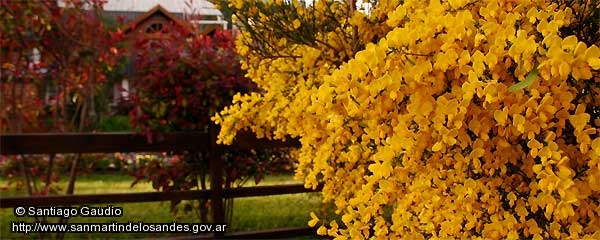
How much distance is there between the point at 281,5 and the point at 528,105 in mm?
1408

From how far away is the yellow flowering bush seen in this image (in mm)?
1149

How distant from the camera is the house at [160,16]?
432 centimetres

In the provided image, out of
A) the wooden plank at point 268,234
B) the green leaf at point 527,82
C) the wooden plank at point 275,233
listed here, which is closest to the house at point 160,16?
the wooden plank at point 268,234

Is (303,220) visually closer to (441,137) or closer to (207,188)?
(207,188)

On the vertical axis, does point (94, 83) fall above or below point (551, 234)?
above

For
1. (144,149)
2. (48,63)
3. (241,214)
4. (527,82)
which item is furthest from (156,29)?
(527,82)

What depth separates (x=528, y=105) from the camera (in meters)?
1.16

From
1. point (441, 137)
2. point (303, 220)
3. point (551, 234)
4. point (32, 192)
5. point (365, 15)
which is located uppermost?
point (365, 15)

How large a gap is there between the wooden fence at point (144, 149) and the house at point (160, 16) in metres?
0.46

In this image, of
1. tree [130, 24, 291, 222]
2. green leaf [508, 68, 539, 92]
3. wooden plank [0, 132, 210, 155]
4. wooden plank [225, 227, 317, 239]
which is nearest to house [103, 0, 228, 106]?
tree [130, 24, 291, 222]

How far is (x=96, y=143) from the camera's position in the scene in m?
3.50

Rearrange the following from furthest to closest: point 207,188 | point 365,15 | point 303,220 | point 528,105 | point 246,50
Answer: point 303,220, point 207,188, point 246,50, point 365,15, point 528,105

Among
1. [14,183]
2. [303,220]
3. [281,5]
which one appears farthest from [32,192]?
[281,5]

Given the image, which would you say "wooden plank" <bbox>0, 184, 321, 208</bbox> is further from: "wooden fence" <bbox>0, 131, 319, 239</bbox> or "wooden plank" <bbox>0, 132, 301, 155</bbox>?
"wooden plank" <bbox>0, 132, 301, 155</bbox>
